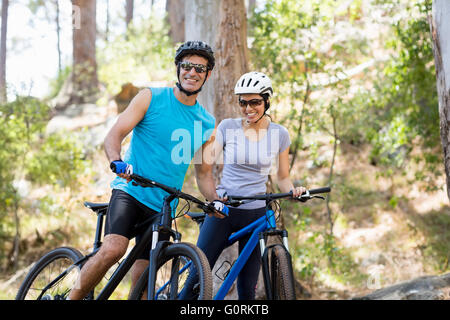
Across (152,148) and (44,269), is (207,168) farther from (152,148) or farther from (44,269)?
(44,269)

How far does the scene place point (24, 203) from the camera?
926cm

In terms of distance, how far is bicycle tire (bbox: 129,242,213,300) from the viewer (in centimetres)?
276

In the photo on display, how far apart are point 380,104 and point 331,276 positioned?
3.18 meters

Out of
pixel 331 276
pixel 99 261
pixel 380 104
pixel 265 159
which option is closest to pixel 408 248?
pixel 331 276

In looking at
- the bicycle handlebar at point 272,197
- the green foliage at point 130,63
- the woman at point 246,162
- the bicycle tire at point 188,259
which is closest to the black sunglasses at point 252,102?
the woman at point 246,162

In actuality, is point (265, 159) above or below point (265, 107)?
below

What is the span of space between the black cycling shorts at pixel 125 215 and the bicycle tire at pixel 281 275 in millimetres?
975

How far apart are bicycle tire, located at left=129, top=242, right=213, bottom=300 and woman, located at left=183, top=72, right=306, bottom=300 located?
602 millimetres

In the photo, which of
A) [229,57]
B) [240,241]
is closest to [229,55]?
[229,57]

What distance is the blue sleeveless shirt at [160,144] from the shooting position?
336 cm

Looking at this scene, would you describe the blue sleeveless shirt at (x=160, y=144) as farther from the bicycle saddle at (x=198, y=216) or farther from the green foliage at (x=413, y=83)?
the green foliage at (x=413, y=83)

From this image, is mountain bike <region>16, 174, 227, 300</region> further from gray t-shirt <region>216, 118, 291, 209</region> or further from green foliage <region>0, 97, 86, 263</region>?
green foliage <region>0, 97, 86, 263</region>
